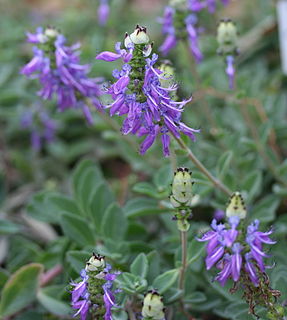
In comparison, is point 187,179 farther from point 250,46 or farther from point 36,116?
point 250,46

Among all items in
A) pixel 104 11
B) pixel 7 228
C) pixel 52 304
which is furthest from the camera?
pixel 104 11

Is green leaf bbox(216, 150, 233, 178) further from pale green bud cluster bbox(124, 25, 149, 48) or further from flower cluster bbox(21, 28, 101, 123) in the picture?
pale green bud cluster bbox(124, 25, 149, 48)

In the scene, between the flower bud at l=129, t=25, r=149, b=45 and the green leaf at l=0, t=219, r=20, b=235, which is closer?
the flower bud at l=129, t=25, r=149, b=45

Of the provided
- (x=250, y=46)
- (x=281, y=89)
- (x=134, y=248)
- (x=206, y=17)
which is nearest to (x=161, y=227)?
(x=134, y=248)

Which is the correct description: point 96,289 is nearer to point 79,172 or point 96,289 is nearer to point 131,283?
point 131,283

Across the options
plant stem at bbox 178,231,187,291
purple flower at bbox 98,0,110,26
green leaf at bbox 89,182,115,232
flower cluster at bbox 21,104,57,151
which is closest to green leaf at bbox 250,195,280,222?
plant stem at bbox 178,231,187,291

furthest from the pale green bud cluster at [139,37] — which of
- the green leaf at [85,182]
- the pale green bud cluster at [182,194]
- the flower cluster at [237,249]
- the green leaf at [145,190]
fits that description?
the green leaf at [85,182]

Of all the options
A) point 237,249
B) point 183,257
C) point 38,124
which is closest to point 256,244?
point 237,249
